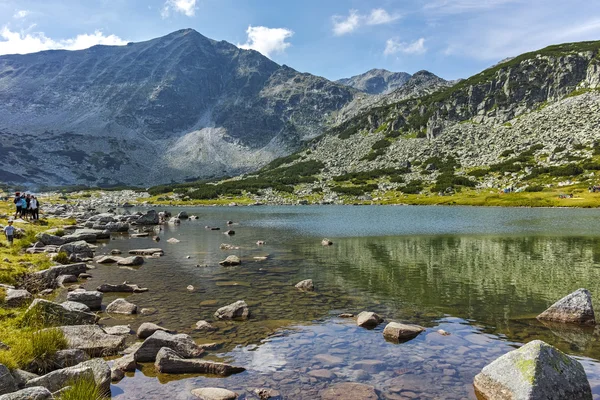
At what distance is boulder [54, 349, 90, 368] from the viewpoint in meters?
11.2

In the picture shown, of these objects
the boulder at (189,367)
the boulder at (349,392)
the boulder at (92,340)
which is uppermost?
the boulder at (92,340)

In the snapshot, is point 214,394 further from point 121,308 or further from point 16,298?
point 16,298

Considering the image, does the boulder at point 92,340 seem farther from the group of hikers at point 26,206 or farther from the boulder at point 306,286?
the group of hikers at point 26,206

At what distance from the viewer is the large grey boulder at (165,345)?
13148mm

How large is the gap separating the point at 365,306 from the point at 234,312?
7086 mm

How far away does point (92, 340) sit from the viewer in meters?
13.7

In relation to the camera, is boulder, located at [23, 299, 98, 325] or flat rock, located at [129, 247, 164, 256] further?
flat rock, located at [129, 247, 164, 256]

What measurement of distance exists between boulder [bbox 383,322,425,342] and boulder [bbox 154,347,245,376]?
20.8 ft

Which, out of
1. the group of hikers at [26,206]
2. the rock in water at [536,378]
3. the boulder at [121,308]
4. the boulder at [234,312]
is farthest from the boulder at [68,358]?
the group of hikers at [26,206]

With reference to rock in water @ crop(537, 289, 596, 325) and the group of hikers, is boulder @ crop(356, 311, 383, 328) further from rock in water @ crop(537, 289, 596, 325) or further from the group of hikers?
A: the group of hikers

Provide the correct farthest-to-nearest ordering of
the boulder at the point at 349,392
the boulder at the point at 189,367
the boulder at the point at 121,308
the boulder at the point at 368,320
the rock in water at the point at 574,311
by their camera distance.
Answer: the boulder at the point at 121,308 < the rock in water at the point at 574,311 < the boulder at the point at 368,320 < the boulder at the point at 189,367 < the boulder at the point at 349,392

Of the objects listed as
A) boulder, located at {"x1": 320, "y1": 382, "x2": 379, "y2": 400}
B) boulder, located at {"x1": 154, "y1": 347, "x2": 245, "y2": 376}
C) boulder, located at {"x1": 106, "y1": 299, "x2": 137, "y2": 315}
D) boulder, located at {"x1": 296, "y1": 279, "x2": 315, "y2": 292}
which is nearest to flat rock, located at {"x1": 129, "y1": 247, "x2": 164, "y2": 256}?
boulder, located at {"x1": 106, "y1": 299, "x2": 137, "y2": 315}

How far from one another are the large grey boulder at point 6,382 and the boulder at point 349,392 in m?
7.57

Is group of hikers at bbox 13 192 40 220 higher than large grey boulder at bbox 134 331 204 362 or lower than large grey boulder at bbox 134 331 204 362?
higher
